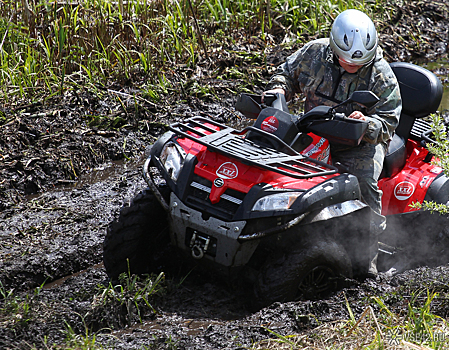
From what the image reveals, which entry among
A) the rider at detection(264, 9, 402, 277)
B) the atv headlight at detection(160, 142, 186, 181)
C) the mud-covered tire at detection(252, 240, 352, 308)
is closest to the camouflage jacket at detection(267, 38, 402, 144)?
the rider at detection(264, 9, 402, 277)

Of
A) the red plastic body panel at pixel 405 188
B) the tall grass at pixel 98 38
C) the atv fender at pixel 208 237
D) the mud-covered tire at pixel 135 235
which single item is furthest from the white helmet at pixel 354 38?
the tall grass at pixel 98 38

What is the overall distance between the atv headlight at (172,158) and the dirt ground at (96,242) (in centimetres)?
68

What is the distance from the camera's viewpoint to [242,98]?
3.62 m

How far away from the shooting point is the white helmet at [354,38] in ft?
11.6

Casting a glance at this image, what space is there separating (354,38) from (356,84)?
1.32 ft

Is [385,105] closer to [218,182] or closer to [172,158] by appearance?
[218,182]

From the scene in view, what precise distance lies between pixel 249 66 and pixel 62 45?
2.60 metres

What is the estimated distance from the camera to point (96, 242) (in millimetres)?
4117

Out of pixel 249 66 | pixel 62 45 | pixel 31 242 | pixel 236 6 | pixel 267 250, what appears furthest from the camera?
pixel 236 6

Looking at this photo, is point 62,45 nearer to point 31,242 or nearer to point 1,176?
point 1,176

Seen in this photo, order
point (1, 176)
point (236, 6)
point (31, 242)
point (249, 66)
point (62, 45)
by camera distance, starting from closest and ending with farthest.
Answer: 1. point (31, 242)
2. point (1, 176)
3. point (62, 45)
4. point (249, 66)
5. point (236, 6)

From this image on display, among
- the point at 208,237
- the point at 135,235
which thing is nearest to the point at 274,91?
the point at 208,237

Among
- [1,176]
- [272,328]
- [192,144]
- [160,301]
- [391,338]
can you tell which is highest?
[192,144]

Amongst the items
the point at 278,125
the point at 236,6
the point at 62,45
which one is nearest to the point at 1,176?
the point at 62,45
